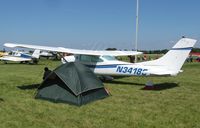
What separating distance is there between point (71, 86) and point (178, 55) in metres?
5.63

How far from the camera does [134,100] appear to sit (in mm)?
11094

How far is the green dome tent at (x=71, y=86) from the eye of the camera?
1055 centimetres

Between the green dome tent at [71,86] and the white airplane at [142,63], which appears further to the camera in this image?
the white airplane at [142,63]

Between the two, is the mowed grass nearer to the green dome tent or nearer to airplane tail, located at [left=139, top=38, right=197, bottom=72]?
the green dome tent

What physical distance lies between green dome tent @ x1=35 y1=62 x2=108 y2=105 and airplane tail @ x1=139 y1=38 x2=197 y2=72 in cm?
387

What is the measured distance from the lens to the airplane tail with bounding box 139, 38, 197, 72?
13789mm

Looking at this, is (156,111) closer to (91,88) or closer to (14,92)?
(91,88)

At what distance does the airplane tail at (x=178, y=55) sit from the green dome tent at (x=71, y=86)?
3.87 m

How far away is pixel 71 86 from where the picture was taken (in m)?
10.7

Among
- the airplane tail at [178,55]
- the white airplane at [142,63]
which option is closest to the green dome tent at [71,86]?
the white airplane at [142,63]

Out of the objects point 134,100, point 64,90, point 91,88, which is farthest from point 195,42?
point 64,90

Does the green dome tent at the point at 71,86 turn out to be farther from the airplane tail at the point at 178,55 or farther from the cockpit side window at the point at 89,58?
the cockpit side window at the point at 89,58

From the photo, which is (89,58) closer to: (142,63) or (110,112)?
(142,63)

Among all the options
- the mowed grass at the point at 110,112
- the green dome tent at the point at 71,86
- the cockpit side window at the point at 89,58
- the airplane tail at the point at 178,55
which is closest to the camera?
the mowed grass at the point at 110,112
